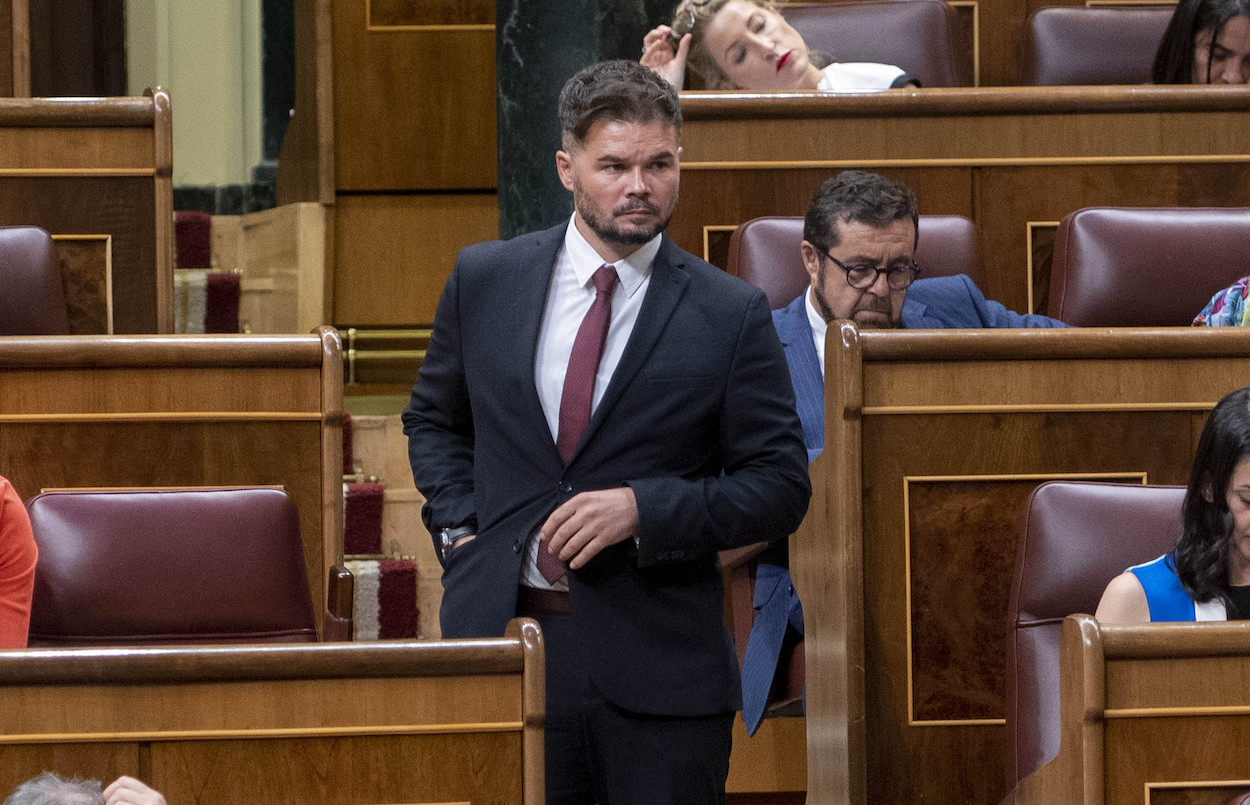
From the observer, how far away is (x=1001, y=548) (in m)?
0.94

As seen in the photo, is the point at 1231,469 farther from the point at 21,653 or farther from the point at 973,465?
the point at 21,653

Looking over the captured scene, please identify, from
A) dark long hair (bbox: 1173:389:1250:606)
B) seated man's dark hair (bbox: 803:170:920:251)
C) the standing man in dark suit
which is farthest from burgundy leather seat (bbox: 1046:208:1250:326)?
Answer: the standing man in dark suit

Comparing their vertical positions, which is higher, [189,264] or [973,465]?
[189,264]

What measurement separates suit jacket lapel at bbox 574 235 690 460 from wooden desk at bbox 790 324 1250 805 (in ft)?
0.57

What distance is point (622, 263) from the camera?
0.78 metres

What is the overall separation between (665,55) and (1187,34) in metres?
0.44

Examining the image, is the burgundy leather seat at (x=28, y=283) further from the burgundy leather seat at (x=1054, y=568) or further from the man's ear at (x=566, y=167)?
the burgundy leather seat at (x=1054, y=568)

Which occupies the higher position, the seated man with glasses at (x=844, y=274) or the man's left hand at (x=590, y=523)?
the seated man with glasses at (x=844, y=274)

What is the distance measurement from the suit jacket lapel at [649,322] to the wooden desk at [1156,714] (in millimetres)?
214

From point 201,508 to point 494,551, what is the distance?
236mm

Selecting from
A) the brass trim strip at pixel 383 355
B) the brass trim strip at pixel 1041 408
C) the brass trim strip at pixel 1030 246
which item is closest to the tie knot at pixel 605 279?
the brass trim strip at pixel 1041 408

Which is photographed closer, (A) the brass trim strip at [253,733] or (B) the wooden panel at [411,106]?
(A) the brass trim strip at [253,733]

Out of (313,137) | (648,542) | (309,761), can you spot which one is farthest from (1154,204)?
(313,137)

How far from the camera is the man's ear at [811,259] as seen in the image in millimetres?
1105
